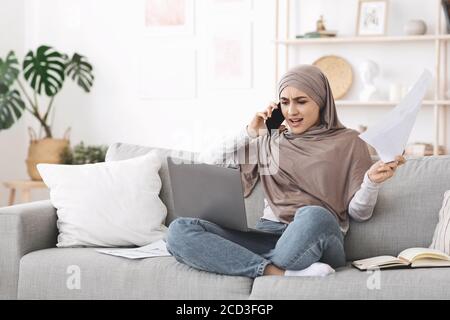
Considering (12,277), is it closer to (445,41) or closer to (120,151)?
(120,151)

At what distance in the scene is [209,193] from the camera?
99.2 inches

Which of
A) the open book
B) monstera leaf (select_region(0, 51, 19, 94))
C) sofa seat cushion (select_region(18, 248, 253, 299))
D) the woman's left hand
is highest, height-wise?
monstera leaf (select_region(0, 51, 19, 94))

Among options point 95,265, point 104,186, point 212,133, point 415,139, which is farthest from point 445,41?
point 95,265

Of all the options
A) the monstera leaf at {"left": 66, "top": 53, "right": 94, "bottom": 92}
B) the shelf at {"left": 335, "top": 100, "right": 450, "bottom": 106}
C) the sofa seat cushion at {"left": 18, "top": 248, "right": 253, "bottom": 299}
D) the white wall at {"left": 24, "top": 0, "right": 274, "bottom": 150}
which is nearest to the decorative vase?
the shelf at {"left": 335, "top": 100, "right": 450, "bottom": 106}

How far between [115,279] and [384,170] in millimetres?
974

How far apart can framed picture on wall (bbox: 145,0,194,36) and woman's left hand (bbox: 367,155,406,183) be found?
290cm

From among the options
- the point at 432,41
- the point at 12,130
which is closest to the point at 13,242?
the point at 12,130

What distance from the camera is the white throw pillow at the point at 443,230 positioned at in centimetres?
258

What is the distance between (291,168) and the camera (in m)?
2.81

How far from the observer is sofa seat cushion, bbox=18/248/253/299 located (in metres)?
2.44

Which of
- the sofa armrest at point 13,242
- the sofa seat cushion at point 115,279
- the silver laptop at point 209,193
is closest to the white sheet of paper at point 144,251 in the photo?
the sofa seat cushion at point 115,279

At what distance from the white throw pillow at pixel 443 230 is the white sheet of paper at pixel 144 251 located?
95 cm

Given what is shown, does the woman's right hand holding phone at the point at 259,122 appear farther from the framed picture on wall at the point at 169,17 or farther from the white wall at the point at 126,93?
the framed picture on wall at the point at 169,17

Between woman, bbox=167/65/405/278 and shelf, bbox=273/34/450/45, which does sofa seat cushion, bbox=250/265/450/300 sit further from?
shelf, bbox=273/34/450/45
